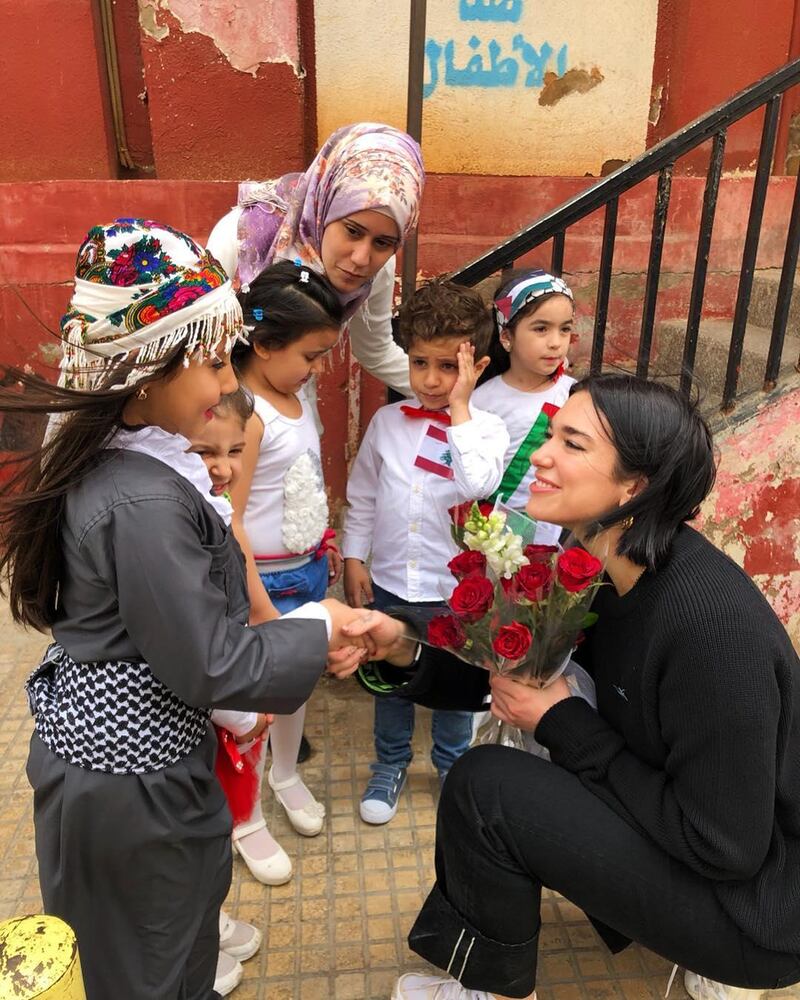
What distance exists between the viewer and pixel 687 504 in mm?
1803

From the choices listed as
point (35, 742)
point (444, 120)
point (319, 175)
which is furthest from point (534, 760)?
point (444, 120)

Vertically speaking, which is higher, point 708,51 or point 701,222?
point 708,51

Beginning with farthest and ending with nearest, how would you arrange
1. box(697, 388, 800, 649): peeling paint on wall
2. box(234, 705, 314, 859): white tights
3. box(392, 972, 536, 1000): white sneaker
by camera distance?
1. box(697, 388, 800, 649): peeling paint on wall
2. box(234, 705, 314, 859): white tights
3. box(392, 972, 536, 1000): white sneaker

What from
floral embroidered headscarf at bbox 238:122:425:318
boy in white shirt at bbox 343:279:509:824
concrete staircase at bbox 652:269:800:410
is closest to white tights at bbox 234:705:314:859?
boy in white shirt at bbox 343:279:509:824

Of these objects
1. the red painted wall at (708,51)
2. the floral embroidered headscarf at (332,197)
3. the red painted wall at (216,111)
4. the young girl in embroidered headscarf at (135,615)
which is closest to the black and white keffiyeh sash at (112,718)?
the young girl in embroidered headscarf at (135,615)

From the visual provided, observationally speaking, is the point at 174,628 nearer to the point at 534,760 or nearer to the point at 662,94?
the point at 534,760

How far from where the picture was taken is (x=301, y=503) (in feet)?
7.91

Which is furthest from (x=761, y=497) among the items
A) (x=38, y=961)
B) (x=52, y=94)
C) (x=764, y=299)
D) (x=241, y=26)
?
(x=52, y=94)

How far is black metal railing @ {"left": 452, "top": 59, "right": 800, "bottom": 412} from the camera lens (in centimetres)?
274

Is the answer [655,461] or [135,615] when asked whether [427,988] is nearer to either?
[135,615]

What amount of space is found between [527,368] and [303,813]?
1.66m

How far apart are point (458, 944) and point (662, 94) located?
175 inches

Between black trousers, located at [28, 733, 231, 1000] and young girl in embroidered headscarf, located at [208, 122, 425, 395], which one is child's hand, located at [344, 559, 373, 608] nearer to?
young girl in embroidered headscarf, located at [208, 122, 425, 395]

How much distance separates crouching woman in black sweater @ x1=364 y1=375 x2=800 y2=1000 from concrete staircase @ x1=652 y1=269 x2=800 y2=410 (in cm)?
162
